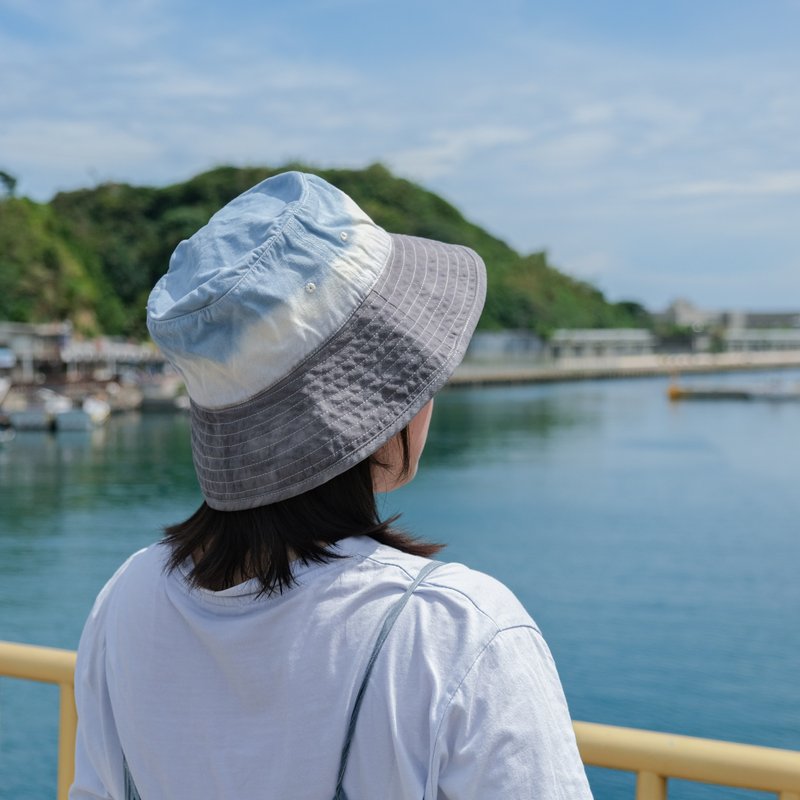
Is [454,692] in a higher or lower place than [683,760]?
higher

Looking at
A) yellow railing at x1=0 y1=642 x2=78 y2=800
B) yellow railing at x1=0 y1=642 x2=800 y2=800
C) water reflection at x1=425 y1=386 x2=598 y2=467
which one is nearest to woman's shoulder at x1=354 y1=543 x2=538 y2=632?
yellow railing at x1=0 y1=642 x2=800 y2=800

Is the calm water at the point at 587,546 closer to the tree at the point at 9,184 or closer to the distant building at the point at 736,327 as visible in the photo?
the tree at the point at 9,184

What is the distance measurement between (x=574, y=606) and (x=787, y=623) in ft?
6.98

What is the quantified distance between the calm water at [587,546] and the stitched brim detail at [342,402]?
1256 millimetres

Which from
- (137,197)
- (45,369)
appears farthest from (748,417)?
(137,197)

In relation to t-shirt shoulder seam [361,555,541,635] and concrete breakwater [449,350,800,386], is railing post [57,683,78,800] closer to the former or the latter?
t-shirt shoulder seam [361,555,541,635]

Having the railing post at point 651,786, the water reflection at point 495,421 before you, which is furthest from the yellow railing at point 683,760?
the water reflection at point 495,421

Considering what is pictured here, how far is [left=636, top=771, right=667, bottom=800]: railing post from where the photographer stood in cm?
80

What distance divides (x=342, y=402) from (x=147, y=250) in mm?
42389

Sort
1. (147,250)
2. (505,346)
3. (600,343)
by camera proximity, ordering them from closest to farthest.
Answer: (147,250) < (505,346) < (600,343)

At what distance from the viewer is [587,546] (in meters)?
13.8

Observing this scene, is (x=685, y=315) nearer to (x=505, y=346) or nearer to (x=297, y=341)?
(x=505, y=346)

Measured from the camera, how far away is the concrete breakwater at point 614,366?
45.7 meters

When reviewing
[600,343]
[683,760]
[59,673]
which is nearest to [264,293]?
[683,760]
